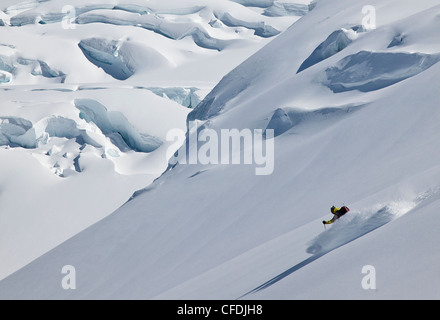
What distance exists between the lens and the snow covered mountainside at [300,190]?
235 inches

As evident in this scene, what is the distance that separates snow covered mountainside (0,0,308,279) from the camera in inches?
1047

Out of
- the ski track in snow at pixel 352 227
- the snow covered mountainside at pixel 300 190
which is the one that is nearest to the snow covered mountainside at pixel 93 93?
the snow covered mountainside at pixel 300 190

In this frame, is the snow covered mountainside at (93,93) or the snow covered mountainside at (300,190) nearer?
the snow covered mountainside at (300,190)

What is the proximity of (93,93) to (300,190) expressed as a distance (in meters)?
23.5

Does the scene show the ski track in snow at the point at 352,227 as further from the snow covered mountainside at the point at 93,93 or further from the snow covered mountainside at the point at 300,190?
the snow covered mountainside at the point at 93,93

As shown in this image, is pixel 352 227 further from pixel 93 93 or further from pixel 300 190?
pixel 93 93

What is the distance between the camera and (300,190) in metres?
11.1

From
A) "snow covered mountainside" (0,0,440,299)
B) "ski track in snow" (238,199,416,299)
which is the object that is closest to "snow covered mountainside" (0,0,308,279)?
"snow covered mountainside" (0,0,440,299)

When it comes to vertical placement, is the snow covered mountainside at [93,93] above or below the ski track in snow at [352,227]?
above

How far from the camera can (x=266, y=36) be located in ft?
156

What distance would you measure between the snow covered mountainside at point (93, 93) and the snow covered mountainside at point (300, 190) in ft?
33.4

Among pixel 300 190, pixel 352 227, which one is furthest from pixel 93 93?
pixel 352 227

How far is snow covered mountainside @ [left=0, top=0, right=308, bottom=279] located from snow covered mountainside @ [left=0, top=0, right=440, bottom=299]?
33.4 ft
